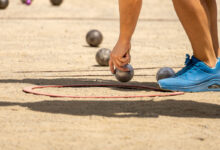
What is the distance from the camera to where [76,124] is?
3.86 m

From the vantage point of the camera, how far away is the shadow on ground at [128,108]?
4.27 metres

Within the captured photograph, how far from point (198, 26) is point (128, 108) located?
829mm

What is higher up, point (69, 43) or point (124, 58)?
point (124, 58)

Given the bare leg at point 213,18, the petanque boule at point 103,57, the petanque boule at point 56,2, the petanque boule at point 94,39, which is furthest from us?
the petanque boule at point 56,2

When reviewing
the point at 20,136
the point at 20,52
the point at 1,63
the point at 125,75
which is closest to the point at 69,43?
the point at 20,52

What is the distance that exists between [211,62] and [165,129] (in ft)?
2.62

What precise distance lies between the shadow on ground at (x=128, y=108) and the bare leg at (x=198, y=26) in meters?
0.40

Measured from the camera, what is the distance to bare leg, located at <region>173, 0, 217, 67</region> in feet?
13.8

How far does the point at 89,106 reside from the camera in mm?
4562

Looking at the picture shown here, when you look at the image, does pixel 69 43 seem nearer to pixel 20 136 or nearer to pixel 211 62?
pixel 211 62

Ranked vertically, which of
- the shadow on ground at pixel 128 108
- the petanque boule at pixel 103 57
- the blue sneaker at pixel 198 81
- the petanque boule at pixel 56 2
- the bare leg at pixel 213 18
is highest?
the bare leg at pixel 213 18

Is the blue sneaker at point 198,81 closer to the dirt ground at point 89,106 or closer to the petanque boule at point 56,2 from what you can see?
the dirt ground at point 89,106

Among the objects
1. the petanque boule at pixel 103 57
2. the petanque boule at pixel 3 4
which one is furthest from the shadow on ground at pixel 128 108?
the petanque boule at pixel 3 4

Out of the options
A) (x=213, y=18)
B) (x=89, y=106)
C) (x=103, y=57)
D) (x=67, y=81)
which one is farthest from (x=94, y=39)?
(x=213, y=18)
